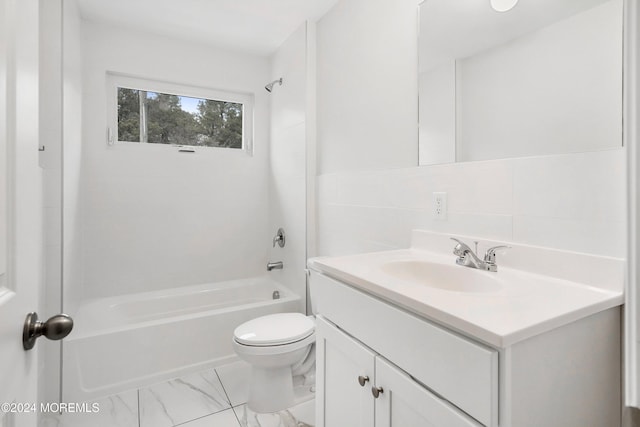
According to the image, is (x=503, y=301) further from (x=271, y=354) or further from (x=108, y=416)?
(x=108, y=416)

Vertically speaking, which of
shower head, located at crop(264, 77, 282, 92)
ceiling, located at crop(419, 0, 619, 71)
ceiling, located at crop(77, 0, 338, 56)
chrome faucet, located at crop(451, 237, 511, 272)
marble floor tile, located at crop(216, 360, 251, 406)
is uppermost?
ceiling, located at crop(77, 0, 338, 56)

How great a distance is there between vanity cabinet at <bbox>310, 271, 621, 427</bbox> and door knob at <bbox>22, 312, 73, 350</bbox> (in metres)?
0.70

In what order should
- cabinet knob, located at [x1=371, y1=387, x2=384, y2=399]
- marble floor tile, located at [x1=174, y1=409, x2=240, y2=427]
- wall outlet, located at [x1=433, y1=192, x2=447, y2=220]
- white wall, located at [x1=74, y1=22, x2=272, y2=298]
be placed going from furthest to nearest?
white wall, located at [x1=74, y1=22, x2=272, y2=298] < marble floor tile, located at [x1=174, y1=409, x2=240, y2=427] < wall outlet, located at [x1=433, y1=192, x2=447, y2=220] < cabinet knob, located at [x1=371, y1=387, x2=384, y2=399]

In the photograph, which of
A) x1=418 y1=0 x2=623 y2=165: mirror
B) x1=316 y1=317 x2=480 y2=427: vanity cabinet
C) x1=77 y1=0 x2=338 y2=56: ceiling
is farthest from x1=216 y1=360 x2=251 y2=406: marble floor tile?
x1=77 y1=0 x2=338 y2=56: ceiling

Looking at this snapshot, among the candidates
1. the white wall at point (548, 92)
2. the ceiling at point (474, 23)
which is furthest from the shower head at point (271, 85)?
the white wall at point (548, 92)

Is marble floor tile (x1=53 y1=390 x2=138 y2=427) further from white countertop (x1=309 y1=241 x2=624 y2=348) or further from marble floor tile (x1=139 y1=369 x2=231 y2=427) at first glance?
white countertop (x1=309 y1=241 x2=624 y2=348)

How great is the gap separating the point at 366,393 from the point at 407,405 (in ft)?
0.58

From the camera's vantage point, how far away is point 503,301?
744 mm

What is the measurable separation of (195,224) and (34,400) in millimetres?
2142

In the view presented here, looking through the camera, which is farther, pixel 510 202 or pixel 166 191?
pixel 166 191

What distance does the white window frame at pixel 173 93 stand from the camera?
2379mm

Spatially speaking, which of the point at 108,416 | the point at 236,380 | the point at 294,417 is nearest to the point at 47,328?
the point at 294,417

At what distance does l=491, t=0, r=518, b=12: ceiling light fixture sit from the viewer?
113cm

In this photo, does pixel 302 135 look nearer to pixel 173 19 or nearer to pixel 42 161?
pixel 173 19
